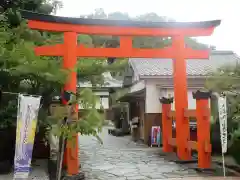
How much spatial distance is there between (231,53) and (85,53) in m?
15.4

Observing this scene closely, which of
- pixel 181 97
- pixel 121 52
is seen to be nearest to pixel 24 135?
pixel 121 52

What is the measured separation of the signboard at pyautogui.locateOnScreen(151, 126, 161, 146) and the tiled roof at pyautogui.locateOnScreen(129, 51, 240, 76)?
3.01m

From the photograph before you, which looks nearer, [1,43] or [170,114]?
[1,43]

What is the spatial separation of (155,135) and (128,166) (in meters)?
6.00

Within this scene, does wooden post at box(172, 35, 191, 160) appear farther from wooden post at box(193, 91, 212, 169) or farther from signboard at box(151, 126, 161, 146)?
signboard at box(151, 126, 161, 146)

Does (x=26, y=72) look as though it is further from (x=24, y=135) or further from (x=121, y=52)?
(x=121, y=52)

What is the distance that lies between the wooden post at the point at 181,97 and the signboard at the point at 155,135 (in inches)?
184

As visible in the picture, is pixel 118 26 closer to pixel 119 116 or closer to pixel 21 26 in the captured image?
pixel 21 26

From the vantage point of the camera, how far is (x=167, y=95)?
18.0 m

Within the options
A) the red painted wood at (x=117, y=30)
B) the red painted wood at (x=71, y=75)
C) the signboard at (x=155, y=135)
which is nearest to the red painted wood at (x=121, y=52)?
the red painted wood at (x=71, y=75)

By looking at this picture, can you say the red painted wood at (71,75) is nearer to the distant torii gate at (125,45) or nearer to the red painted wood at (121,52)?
the distant torii gate at (125,45)

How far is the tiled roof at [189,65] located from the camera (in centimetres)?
1784

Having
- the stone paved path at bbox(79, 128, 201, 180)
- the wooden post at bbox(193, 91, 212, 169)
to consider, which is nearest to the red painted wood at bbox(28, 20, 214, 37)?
the wooden post at bbox(193, 91, 212, 169)

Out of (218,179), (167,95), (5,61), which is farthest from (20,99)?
(167,95)
